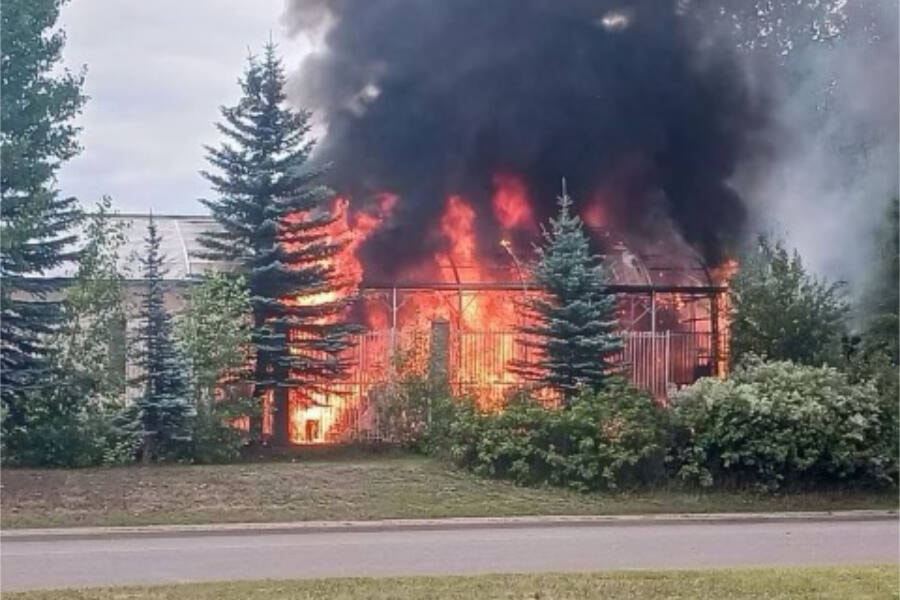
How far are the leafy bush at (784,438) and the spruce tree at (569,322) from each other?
410 centimetres

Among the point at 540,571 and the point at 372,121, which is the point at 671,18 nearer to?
the point at 372,121

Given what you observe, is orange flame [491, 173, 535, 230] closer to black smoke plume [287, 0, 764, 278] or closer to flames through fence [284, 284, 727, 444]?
black smoke plume [287, 0, 764, 278]

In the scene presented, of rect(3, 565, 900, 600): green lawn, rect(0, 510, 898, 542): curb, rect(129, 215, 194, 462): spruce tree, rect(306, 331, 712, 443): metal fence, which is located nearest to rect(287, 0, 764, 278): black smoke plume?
rect(306, 331, 712, 443): metal fence

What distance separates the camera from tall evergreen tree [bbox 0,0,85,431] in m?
16.3

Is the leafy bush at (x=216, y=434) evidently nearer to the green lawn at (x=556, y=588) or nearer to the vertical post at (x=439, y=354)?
the vertical post at (x=439, y=354)

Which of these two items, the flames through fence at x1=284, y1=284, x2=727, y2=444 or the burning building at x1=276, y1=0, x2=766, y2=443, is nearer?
the flames through fence at x1=284, y1=284, x2=727, y2=444

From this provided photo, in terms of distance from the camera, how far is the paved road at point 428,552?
10.1 meters

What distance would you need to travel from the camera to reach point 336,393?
21.2 meters

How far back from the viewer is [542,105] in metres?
27.2

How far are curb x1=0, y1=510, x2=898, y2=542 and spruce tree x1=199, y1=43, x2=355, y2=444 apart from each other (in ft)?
23.9

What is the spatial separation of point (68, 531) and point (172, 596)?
16.9ft

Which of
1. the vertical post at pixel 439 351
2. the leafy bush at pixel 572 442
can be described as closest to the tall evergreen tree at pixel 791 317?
the leafy bush at pixel 572 442

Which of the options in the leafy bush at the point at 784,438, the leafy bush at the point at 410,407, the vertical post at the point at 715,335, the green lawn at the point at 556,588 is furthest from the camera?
the vertical post at the point at 715,335

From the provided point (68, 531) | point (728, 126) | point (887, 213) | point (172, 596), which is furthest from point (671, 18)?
point (172, 596)
